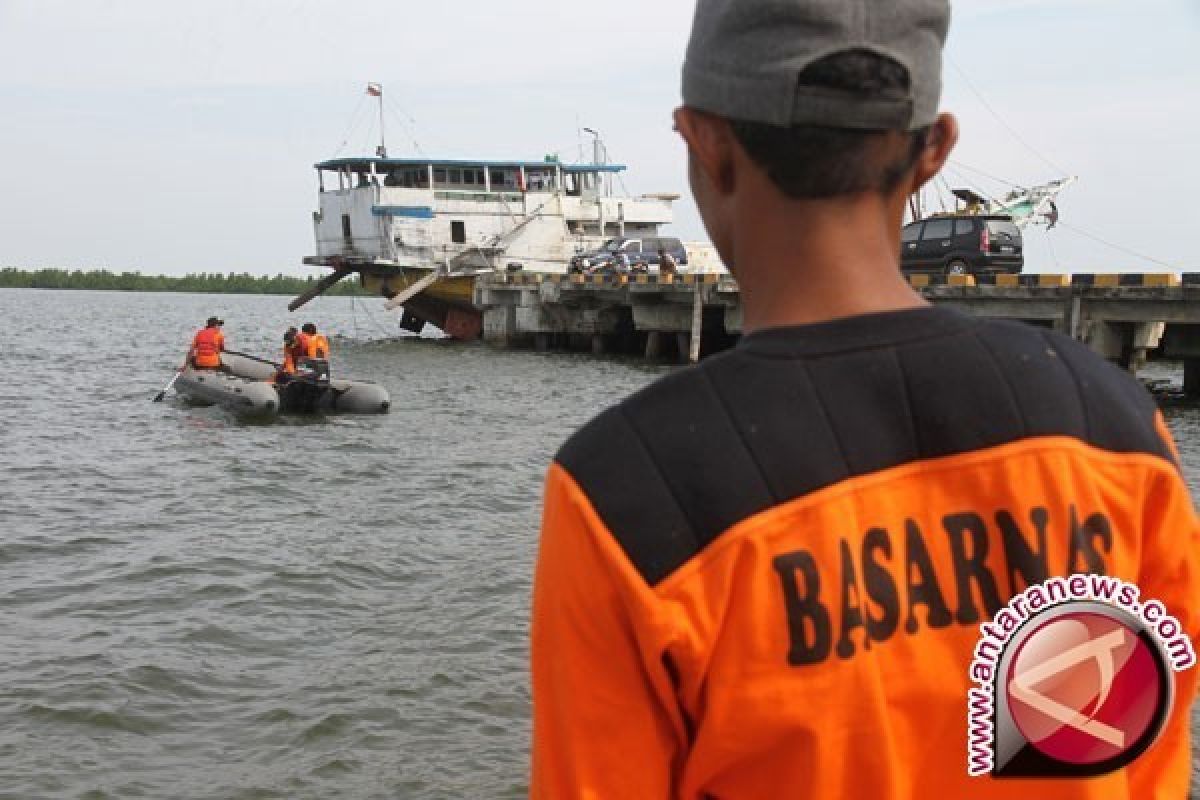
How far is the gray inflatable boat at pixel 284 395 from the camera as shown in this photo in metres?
19.9

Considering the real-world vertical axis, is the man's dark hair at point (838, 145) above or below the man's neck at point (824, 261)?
above

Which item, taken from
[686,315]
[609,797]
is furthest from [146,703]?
[686,315]

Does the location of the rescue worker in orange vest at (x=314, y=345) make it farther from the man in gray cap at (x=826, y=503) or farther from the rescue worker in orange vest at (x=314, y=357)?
the man in gray cap at (x=826, y=503)

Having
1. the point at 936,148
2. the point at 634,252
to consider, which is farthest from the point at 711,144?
the point at 634,252

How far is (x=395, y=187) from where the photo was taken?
42.3m

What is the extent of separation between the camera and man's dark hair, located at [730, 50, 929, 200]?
3.86 ft

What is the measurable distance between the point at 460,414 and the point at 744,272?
67.8ft

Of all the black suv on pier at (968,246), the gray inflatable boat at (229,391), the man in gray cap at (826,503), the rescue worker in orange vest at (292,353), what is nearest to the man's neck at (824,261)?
the man in gray cap at (826,503)

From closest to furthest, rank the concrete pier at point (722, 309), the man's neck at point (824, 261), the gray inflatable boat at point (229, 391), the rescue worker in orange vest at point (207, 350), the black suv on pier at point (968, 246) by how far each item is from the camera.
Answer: the man's neck at point (824, 261), the gray inflatable boat at point (229, 391), the concrete pier at point (722, 309), the rescue worker in orange vest at point (207, 350), the black suv on pier at point (968, 246)

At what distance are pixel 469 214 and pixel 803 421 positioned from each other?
41.6 m

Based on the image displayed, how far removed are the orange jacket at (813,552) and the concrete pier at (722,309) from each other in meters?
8.03

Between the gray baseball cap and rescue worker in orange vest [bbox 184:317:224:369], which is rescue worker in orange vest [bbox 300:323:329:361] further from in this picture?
the gray baseball cap

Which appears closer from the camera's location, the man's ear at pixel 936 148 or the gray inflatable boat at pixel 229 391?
the man's ear at pixel 936 148

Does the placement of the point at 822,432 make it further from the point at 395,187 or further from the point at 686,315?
the point at 395,187
